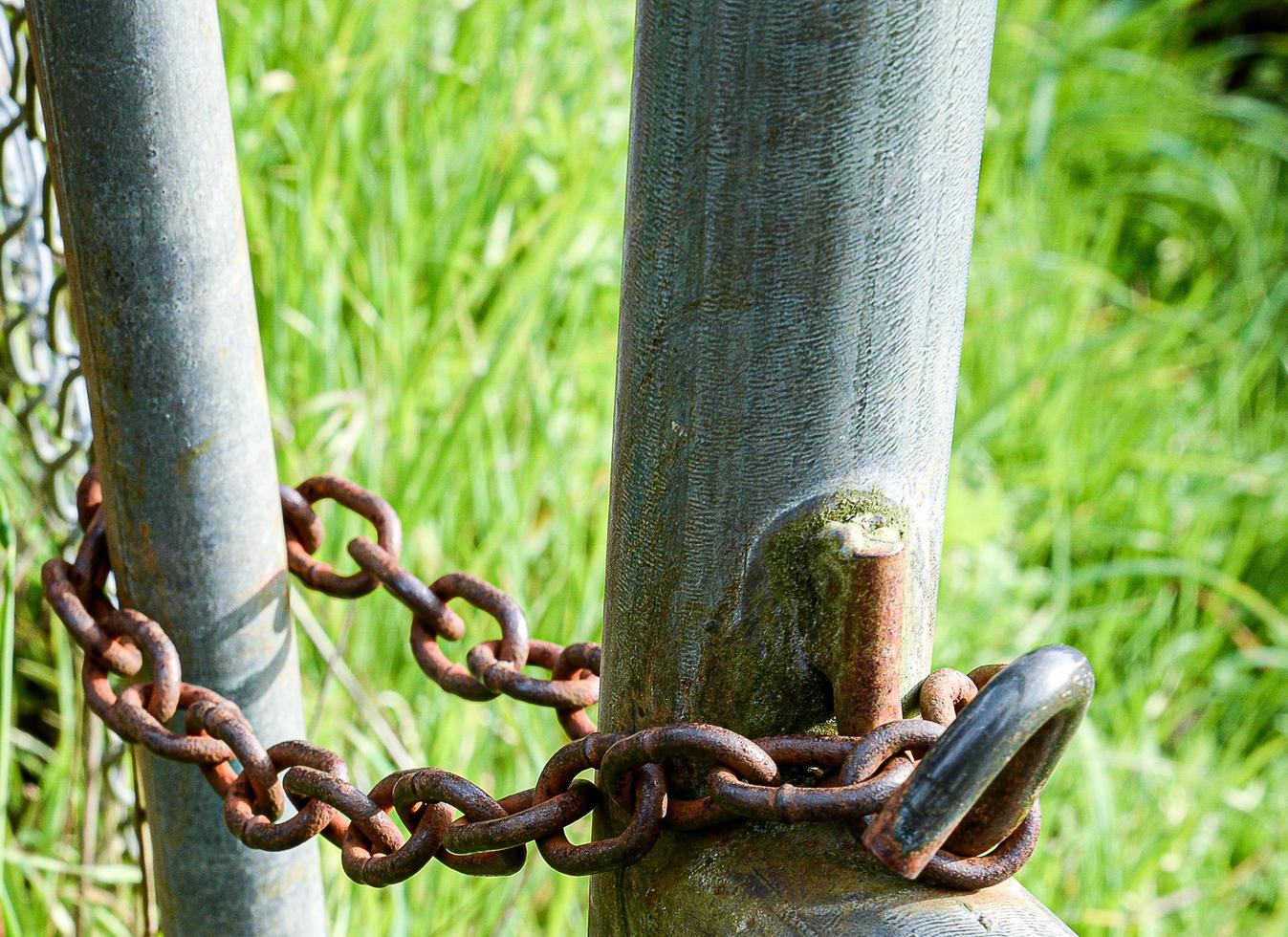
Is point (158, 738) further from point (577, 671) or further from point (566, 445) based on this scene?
point (566, 445)

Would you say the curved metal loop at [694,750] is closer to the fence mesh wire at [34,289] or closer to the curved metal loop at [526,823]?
the curved metal loop at [526,823]

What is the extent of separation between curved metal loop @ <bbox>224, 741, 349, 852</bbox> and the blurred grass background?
45cm

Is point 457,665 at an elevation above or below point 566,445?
above

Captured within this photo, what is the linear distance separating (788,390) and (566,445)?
137 cm

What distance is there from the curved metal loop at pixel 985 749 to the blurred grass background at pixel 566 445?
2.69 ft

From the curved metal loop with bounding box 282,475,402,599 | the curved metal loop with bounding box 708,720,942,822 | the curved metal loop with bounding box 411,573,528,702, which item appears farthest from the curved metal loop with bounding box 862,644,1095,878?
the curved metal loop with bounding box 282,475,402,599

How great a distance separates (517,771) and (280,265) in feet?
2.53

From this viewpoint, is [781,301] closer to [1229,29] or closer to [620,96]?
[620,96]

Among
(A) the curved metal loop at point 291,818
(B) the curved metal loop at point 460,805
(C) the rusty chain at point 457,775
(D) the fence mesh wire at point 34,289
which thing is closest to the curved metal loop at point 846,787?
(C) the rusty chain at point 457,775

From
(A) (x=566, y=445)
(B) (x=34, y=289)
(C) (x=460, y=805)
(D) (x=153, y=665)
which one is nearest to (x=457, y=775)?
(C) (x=460, y=805)

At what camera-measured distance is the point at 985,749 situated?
493mm

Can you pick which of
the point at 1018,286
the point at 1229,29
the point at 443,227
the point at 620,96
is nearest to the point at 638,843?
the point at 443,227

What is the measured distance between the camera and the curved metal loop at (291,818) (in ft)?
2.18

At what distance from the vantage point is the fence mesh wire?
0.98 m
